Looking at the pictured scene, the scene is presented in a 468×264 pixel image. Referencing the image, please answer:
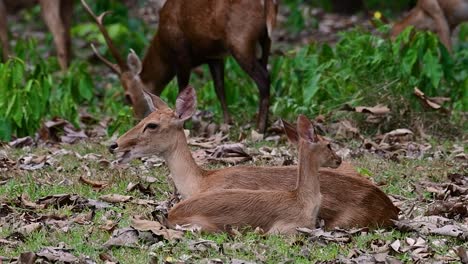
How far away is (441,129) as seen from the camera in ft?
33.6

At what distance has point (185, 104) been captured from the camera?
7.04m

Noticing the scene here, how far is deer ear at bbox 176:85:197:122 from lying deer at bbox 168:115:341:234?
30.6 inches

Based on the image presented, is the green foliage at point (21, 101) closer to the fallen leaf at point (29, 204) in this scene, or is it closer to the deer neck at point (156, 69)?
the deer neck at point (156, 69)

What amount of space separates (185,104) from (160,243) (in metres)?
1.19

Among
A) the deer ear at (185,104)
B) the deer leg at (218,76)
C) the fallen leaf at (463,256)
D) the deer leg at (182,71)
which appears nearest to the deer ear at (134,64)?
the deer leg at (182,71)

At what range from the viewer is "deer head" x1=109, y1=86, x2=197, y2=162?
7.00 meters

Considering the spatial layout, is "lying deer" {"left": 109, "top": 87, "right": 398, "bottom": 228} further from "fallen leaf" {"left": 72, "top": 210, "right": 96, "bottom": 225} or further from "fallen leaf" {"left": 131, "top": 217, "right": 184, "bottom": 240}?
"fallen leaf" {"left": 131, "top": 217, "right": 184, "bottom": 240}

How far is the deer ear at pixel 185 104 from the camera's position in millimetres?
7023

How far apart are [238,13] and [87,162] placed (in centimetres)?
221

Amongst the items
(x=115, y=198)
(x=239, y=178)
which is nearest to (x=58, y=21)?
(x=115, y=198)

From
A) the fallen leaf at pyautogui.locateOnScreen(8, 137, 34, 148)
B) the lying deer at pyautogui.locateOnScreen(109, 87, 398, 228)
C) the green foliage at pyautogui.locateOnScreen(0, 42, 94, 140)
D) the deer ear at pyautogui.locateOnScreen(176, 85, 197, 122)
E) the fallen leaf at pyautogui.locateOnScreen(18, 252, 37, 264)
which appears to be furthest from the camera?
the green foliage at pyautogui.locateOnScreen(0, 42, 94, 140)

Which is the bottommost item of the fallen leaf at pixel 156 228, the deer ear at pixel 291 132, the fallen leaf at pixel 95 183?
the fallen leaf at pixel 95 183

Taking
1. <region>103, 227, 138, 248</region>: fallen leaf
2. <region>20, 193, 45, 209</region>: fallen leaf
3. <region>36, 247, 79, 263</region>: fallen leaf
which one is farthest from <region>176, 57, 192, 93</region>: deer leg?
<region>36, 247, 79, 263</region>: fallen leaf

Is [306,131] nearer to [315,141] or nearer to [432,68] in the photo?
[315,141]
